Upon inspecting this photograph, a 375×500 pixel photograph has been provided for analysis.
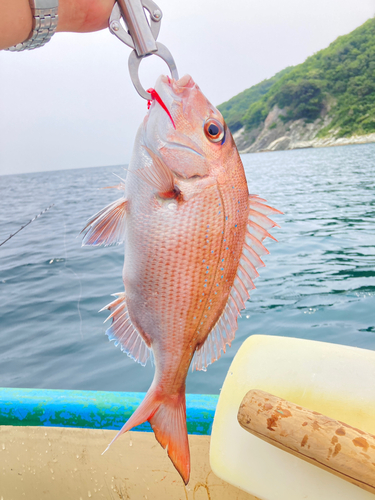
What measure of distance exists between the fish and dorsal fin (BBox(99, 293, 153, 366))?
2cm

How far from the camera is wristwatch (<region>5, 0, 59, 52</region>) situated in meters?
0.91

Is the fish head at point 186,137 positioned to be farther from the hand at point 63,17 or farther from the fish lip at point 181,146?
the hand at point 63,17

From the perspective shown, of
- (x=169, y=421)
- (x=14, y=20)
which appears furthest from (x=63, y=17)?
(x=169, y=421)

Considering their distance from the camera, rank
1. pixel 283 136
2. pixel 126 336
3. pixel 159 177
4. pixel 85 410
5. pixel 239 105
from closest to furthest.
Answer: pixel 159 177 → pixel 126 336 → pixel 85 410 → pixel 283 136 → pixel 239 105

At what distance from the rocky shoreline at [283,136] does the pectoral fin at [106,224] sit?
59443 millimetres

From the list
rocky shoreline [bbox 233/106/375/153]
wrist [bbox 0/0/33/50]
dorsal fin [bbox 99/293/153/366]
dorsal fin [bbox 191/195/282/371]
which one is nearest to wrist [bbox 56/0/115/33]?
wrist [bbox 0/0/33/50]

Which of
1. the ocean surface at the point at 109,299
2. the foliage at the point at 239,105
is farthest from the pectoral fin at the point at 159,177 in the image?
the foliage at the point at 239,105

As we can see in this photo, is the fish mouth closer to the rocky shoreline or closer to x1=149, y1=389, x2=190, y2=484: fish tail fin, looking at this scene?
x1=149, y1=389, x2=190, y2=484: fish tail fin

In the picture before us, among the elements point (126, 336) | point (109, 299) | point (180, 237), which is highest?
point (180, 237)

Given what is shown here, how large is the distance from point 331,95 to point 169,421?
68.5 meters

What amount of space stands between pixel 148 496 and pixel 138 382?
5.97 feet

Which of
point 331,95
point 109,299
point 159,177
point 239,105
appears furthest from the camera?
point 239,105

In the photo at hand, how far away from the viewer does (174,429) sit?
1107 mm

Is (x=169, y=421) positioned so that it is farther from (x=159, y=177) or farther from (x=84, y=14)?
(x=84, y=14)
